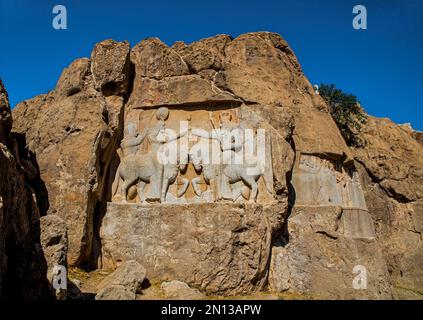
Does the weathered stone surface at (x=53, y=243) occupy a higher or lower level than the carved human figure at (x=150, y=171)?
lower

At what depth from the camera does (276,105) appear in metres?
11.1

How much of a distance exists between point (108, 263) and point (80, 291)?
5.63ft

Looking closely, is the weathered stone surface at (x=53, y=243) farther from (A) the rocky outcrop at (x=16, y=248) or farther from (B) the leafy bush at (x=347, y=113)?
(B) the leafy bush at (x=347, y=113)

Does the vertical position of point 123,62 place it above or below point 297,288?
above

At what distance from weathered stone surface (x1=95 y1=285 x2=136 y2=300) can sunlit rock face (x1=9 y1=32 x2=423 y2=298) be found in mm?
1451

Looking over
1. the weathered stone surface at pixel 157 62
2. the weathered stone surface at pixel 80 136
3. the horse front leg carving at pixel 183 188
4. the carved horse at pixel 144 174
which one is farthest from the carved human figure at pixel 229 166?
the weathered stone surface at pixel 80 136

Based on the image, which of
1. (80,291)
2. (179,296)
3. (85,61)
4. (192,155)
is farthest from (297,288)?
(85,61)

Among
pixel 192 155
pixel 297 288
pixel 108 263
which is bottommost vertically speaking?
pixel 297 288

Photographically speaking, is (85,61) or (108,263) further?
(85,61)

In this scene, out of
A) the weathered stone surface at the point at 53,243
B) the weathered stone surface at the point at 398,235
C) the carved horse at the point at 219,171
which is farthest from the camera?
the weathered stone surface at the point at 398,235

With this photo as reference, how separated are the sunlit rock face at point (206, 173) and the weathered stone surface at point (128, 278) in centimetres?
65

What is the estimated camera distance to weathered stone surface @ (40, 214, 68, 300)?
660 cm

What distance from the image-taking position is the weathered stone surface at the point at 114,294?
24.7 feet

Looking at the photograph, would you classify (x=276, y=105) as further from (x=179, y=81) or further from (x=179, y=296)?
(x=179, y=296)
